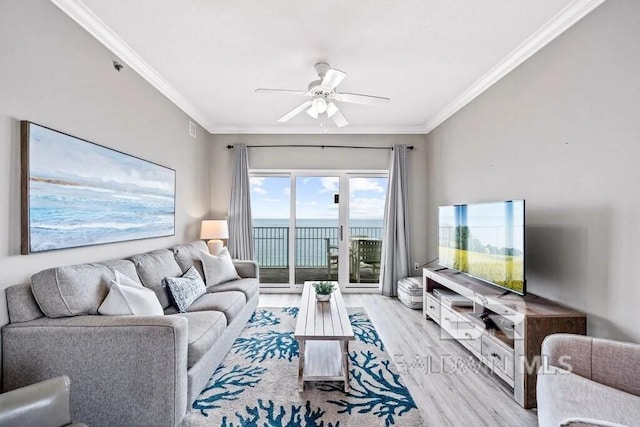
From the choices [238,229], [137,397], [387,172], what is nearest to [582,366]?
[137,397]

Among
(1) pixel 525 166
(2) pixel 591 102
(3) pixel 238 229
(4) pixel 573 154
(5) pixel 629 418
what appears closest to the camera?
(5) pixel 629 418

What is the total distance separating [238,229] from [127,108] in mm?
2401

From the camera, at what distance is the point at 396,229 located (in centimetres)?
483

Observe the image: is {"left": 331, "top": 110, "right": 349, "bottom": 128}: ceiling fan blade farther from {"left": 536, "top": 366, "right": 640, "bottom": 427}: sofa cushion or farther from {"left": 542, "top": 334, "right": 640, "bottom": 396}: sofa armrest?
{"left": 536, "top": 366, "right": 640, "bottom": 427}: sofa cushion

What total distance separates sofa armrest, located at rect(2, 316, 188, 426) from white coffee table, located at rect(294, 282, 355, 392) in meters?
0.88

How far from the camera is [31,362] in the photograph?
163 centimetres

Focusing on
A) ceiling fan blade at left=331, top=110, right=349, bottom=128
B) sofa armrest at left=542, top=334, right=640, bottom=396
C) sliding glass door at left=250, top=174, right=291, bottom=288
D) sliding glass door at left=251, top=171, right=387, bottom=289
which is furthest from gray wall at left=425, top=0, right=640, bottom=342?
sliding glass door at left=250, top=174, right=291, bottom=288

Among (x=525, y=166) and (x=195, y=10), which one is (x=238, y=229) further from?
(x=525, y=166)

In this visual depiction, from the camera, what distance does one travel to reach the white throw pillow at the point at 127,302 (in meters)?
1.88

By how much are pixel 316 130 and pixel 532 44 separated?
2999 mm

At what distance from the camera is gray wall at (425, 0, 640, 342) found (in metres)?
1.78

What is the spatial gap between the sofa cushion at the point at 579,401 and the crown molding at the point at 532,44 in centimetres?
228

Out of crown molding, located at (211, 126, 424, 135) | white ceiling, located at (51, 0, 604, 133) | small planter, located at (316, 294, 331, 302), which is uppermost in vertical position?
white ceiling, located at (51, 0, 604, 133)

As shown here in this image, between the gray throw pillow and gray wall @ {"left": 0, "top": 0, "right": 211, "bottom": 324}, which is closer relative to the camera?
gray wall @ {"left": 0, "top": 0, "right": 211, "bottom": 324}
